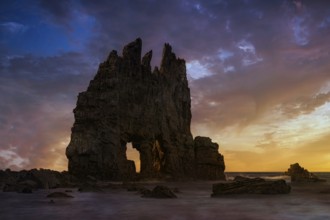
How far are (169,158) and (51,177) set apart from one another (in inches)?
1416

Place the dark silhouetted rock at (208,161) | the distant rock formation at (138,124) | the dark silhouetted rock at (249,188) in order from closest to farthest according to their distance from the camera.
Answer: the dark silhouetted rock at (249,188)
the distant rock formation at (138,124)
the dark silhouetted rock at (208,161)

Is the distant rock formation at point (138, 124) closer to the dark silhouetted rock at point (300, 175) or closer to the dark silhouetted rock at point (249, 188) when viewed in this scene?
the dark silhouetted rock at point (300, 175)

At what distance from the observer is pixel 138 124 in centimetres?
8062

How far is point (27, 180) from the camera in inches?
2032

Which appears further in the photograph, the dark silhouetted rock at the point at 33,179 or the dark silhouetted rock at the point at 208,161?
the dark silhouetted rock at the point at 208,161

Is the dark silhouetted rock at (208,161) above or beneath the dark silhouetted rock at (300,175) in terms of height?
above

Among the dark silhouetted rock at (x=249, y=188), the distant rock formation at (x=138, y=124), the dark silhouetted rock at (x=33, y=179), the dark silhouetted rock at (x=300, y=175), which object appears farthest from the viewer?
the dark silhouetted rock at (x=300, y=175)

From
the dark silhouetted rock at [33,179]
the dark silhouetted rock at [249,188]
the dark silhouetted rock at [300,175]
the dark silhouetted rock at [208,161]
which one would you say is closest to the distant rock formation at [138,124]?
the dark silhouetted rock at [208,161]

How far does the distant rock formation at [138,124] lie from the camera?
71062 mm

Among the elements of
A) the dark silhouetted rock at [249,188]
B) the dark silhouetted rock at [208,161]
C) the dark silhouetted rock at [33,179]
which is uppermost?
the dark silhouetted rock at [208,161]

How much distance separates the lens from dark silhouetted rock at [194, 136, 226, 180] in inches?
3625

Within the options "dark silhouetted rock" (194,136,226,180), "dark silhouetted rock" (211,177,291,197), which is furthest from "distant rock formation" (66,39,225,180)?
"dark silhouetted rock" (211,177,291,197)

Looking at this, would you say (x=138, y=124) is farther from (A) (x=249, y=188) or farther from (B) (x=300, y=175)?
(A) (x=249, y=188)

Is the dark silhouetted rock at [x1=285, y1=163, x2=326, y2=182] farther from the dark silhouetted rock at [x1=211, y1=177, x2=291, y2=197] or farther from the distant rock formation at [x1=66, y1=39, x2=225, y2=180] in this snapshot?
the dark silhouetted rock at [x1=211, y1=177, x2=291, y2=197]
